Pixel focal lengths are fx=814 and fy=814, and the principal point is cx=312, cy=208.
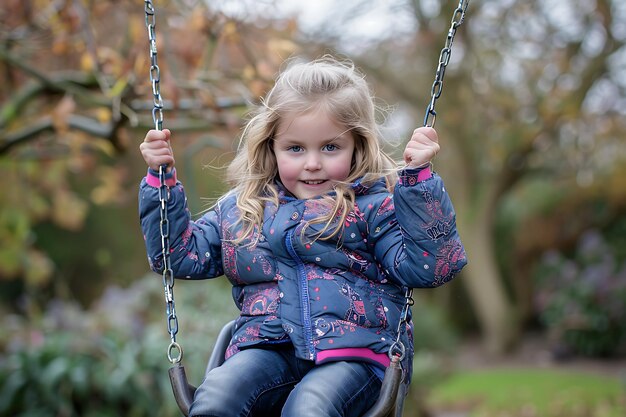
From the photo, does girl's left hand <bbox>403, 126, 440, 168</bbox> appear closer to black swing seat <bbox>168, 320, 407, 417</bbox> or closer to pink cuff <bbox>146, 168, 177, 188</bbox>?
black swing seat <bbox>168, 320, 407, 417</bbox>

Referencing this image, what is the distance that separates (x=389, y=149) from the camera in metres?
6.62

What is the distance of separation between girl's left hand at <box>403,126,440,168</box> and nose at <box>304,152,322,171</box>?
27cm

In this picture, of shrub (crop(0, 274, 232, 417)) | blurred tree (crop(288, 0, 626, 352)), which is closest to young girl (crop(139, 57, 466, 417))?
shrub (crop(0, 274, 232, 417))

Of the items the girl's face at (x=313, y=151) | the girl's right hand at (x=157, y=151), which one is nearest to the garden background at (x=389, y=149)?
the girl's face at (x=313, y=151)

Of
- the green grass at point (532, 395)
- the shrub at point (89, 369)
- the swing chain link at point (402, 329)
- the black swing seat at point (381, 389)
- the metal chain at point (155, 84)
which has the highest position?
the metal chain at point (155, 84)

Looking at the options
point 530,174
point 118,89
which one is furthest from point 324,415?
point 530,174

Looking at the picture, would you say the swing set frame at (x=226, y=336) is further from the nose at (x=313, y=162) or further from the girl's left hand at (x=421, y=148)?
the nose at (x=313, y=162)

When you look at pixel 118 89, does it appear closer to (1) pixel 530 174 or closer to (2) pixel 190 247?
(2) pixel 190 247

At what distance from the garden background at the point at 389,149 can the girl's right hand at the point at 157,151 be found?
76 cm

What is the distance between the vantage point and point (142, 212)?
2.57m

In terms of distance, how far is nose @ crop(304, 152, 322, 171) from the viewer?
245 cm

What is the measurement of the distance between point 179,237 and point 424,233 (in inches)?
30.9

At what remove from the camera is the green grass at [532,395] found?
24.3 ft

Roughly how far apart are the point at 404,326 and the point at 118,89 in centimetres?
202
